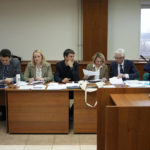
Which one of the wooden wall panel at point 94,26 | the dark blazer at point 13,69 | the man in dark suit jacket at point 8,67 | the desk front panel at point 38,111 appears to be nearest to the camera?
the desk front panel at point 38,111

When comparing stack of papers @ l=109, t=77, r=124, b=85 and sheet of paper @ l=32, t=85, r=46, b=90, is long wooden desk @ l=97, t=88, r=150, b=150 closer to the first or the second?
sheet of paper @ l=32, t=85, r=46, b=90

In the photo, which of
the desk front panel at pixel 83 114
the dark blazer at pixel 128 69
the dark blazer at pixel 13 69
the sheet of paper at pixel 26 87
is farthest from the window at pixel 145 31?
the sheet of paper at pixel 26 87

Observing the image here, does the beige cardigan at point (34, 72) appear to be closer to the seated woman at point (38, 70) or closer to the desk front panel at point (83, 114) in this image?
the seated woman at point (38, 70)

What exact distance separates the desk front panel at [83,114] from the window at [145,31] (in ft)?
10.3

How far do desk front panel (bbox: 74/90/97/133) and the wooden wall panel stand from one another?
Answer: 2.38 metres

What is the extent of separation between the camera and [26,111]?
11.5ft

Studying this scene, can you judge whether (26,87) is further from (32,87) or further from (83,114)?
(83,114)

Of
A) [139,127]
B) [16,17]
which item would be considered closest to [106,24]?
[16,17]

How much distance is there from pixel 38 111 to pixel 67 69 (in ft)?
3.22

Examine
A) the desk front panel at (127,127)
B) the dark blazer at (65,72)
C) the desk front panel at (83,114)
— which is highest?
the dark blazer at (65,72)

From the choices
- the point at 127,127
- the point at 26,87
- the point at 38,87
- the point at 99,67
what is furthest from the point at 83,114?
the point at 127,127

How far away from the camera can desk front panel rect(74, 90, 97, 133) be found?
349 cm

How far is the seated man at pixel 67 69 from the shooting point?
413 cm

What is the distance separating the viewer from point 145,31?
19.9ft
